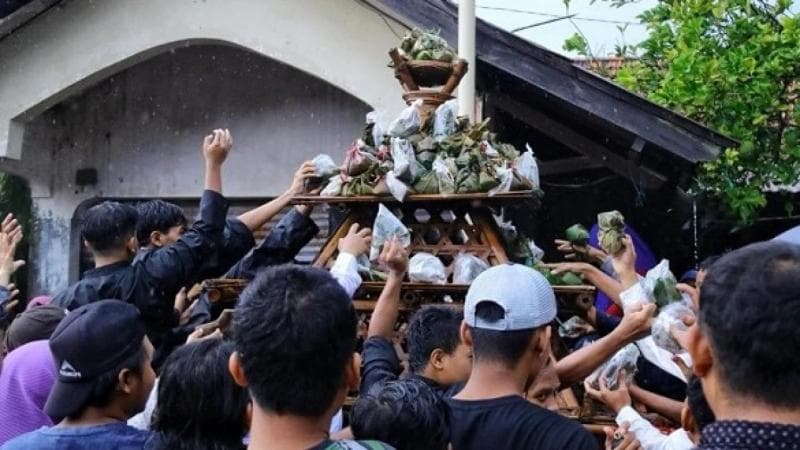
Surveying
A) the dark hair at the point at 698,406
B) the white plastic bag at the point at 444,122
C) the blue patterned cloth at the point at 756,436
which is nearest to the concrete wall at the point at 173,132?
the white plastic bag at the point at 444,122

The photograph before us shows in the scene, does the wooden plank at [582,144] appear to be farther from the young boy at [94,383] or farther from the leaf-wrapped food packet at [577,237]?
the young boy at [94,383]

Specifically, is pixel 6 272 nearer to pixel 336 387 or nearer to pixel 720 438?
pixel 336 387

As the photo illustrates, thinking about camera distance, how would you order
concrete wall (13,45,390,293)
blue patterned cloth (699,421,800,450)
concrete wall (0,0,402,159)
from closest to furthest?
blue patterned cloth (699,421,800,450) → concrete wall (0,0,402,159) → concrete wall (13,45,390,293)

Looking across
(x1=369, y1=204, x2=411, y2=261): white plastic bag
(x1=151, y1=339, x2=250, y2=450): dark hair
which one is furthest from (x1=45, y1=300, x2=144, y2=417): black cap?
(x1=369, y1=204, x2=411, y2=261): white plastic bag

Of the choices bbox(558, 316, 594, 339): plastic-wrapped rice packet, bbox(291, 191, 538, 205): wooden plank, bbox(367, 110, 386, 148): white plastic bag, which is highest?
bbox(367, 110, 386, 148): white plastic bag

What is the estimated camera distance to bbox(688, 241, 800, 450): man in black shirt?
168 centimetres

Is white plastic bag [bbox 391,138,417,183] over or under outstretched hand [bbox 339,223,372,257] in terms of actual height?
over

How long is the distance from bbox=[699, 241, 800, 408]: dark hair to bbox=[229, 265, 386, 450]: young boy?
733 millimetres

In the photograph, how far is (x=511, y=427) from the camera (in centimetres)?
269

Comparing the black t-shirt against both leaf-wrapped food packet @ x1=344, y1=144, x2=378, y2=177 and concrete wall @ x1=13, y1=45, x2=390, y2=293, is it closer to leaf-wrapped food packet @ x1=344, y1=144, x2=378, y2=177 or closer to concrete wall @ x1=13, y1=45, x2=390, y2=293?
leaf-wrapped food packet @ x1=344, y1=144, x2=378, y2=177

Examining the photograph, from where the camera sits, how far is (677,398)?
13.3 ft

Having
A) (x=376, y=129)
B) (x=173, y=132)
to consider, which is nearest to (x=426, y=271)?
(x=376, y=129)

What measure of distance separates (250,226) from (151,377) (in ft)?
5.52

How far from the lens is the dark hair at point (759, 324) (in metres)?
1.70
